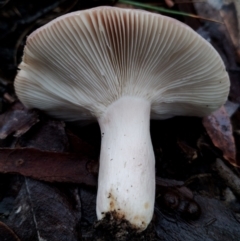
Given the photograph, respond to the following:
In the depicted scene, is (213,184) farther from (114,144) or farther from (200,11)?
(200,11)

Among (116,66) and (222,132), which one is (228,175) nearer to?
(222,132)

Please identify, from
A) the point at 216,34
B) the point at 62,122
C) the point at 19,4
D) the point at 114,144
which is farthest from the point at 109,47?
the point at 216,34

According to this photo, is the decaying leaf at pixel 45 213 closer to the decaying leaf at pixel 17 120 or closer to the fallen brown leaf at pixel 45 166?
the fallen brown leaf at pixel 45 166

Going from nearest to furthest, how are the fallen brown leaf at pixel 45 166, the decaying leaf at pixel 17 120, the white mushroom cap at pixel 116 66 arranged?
the white mushroom cap at pixel 116 66, the fallen brown leaf at pixel 45 166, the decaying leaf at pixel 17 120

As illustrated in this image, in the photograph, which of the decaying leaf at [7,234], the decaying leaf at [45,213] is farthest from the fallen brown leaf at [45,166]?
the decaying leaf at [7,234]

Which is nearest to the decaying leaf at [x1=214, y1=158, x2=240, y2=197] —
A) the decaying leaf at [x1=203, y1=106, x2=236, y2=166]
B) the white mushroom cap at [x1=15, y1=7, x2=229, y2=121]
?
the decaying leaf at [x1=203, y1=106, x2=236, y2=166]

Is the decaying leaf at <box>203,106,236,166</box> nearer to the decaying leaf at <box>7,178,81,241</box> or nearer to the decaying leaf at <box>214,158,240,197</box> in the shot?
the decaying leaf at <box>214,158,240,197</box>
